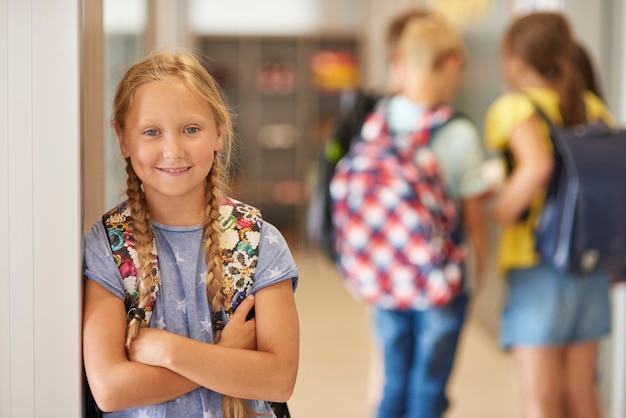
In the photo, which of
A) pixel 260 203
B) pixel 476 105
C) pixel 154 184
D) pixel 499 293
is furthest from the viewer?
pixel 260 203

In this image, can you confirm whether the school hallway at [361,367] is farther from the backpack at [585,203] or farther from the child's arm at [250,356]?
the child's arm at [250,356]

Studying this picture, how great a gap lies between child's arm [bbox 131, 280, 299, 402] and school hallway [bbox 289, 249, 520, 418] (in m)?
1.26

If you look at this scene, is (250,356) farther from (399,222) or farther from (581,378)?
(581,378)

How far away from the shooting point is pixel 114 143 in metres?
1.06

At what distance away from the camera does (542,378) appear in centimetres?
246

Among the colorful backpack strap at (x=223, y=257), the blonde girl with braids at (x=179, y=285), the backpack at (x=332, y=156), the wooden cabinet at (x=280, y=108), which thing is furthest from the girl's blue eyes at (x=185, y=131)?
the wooden cabinet at (x=280, y=108)

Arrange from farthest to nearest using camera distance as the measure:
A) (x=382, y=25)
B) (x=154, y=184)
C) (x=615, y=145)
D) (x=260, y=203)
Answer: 1. (x=260, y=203)
2. (x=382, y=25)
3. (x=615, y=145)
4. (x=154, y=184)

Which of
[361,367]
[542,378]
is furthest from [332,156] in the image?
[361,367]

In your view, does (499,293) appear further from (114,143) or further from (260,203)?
(260,203)

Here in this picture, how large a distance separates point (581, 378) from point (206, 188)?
5.83 feet

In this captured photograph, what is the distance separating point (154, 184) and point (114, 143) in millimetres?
90

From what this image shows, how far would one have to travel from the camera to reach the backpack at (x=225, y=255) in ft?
3.42
